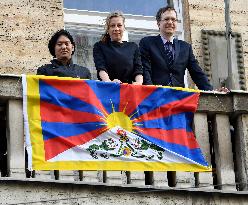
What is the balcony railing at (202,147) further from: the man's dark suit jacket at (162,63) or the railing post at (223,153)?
the man's dark suit jacket at (162,63)

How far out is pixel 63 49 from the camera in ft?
31.4

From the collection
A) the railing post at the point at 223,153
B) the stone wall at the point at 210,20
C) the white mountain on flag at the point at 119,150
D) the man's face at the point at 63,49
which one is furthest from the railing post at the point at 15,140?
the stone wall at the point at 210,20

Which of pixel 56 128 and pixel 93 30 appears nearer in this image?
pixel 56 128

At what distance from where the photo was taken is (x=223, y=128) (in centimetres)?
987

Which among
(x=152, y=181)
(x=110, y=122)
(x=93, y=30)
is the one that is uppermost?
(x=93, y=30)

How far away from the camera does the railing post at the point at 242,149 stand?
9719mm

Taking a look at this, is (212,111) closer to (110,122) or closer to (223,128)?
(223,128)

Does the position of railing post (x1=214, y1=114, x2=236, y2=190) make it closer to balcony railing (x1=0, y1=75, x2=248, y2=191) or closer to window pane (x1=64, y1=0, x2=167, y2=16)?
balcony railing (x1=0, y1=75, x2=248, y2=191)

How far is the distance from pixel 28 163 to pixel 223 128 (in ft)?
7.47

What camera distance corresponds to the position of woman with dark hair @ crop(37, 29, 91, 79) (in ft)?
31.2

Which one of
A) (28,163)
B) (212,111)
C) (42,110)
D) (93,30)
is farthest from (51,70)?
(93,30)

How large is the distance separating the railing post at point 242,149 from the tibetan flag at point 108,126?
42 cm

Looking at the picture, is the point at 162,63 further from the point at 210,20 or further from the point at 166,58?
the point at 210,20

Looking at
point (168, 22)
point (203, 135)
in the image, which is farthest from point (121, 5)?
point (203, 135)
